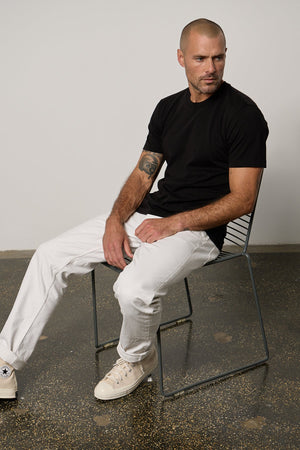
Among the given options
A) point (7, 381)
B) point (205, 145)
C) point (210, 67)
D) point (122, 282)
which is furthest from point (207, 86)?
point (7, 381)

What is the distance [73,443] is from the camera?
6.48 feet

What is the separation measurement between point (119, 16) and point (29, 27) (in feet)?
1.93

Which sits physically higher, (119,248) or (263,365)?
(119,248)

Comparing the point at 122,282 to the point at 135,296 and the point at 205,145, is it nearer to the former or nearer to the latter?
the point at 135,296

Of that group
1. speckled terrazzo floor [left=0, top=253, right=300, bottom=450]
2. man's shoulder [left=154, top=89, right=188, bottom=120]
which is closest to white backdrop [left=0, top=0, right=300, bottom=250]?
speckled terrazzo floor [left=0, top=253, right=300, bottom=450]

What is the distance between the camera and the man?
2.13 meters

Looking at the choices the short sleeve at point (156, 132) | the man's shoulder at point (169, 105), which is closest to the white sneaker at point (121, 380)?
the short sleeve at point (156, 132)

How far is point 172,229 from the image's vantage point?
7.45ft

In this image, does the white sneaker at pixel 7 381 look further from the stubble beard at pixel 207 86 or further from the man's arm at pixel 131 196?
the stubble beard at pixel 207 86

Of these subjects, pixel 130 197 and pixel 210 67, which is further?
pixel 130 197

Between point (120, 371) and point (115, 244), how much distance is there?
0.51 m

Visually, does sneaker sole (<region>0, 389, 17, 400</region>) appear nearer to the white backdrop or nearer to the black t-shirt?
the black t-shirt

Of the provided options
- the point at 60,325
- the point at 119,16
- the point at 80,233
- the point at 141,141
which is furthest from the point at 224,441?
the point at 119,16

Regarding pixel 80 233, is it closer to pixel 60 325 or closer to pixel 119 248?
pixel 119 248
